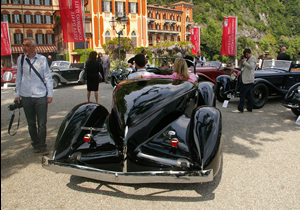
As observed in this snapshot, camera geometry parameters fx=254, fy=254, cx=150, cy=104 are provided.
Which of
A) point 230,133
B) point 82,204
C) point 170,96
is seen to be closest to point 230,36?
point 230,133

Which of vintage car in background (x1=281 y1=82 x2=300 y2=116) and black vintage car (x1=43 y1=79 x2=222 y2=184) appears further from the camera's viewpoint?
vintage car in background (x1=281 y1=82 x2=300 y2=116)

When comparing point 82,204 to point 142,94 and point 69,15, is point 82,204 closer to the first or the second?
point 142,94

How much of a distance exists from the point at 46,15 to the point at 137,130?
55.6m

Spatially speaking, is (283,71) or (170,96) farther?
(283,71)

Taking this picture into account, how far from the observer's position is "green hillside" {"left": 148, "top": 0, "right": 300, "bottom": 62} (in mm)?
102100

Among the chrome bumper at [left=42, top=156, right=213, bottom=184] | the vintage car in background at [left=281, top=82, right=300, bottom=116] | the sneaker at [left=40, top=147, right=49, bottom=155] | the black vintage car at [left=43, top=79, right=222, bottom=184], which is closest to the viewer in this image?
the chrome bumper at [left=42, top=156, right=213, bottom=184]

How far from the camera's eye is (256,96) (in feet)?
27.2

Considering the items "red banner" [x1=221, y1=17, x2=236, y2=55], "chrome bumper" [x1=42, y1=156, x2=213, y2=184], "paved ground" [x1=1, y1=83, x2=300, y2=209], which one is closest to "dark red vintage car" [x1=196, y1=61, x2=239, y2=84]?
"red banner" [x1=221, y1=17, x2=236, y2=55]

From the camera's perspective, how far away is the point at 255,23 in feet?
429

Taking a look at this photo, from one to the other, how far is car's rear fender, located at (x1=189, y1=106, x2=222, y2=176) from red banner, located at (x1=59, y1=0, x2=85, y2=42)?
13.6 meters

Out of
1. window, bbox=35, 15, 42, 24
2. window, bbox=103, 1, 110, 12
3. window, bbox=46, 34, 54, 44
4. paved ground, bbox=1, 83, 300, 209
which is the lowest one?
paved ground, bbox=1, 83, 300, 209

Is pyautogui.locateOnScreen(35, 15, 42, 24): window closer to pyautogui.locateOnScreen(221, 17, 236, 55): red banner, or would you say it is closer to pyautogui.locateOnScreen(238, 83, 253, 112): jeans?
pyautogui.locateOnScreen(221, 17, 236, 55): red banner

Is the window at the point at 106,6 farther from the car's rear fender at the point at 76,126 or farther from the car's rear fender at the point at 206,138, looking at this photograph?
the car's rear fender at the point at 206,138

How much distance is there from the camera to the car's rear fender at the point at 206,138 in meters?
2.75
